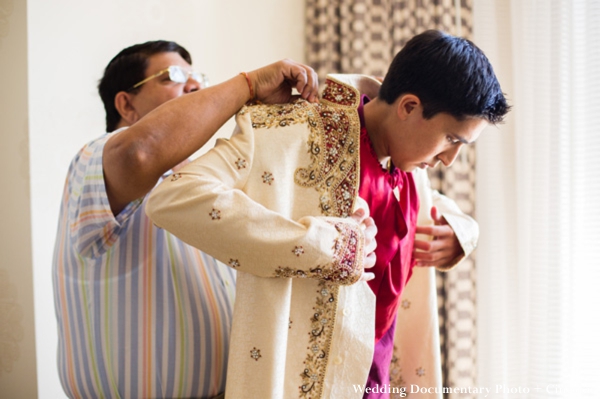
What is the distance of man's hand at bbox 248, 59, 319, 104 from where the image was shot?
4.50 ft

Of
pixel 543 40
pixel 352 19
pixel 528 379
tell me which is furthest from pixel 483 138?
pixel 528 379

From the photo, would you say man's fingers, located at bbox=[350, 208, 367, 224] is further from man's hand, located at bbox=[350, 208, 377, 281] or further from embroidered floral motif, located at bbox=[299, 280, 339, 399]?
embroidered floral motif, located at bbox=[299, 280, 339, 399]

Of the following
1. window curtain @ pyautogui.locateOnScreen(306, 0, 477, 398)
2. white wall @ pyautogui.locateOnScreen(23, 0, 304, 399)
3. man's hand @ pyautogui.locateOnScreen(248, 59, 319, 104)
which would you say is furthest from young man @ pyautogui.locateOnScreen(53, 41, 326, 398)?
window curtain @ pyautogui.locateOnScreen(306, 0, 477, 398)

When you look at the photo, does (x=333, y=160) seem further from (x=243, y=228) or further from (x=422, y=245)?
(x=422, y=245)

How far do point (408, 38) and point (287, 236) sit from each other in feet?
6.88

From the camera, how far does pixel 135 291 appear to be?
1.43 metres

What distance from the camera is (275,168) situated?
4.17 ft

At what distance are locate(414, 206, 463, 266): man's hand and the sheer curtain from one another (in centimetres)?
112

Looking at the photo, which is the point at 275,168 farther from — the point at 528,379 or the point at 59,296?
the point at 528,379

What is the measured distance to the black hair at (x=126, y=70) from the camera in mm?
1874

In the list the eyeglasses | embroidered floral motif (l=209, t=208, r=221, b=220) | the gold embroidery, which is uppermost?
the eyeglasses

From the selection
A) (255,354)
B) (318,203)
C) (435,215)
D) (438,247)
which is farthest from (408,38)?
(255,354)

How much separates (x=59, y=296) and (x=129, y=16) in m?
1.56

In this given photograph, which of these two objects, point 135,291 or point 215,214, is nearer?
point 215,214
